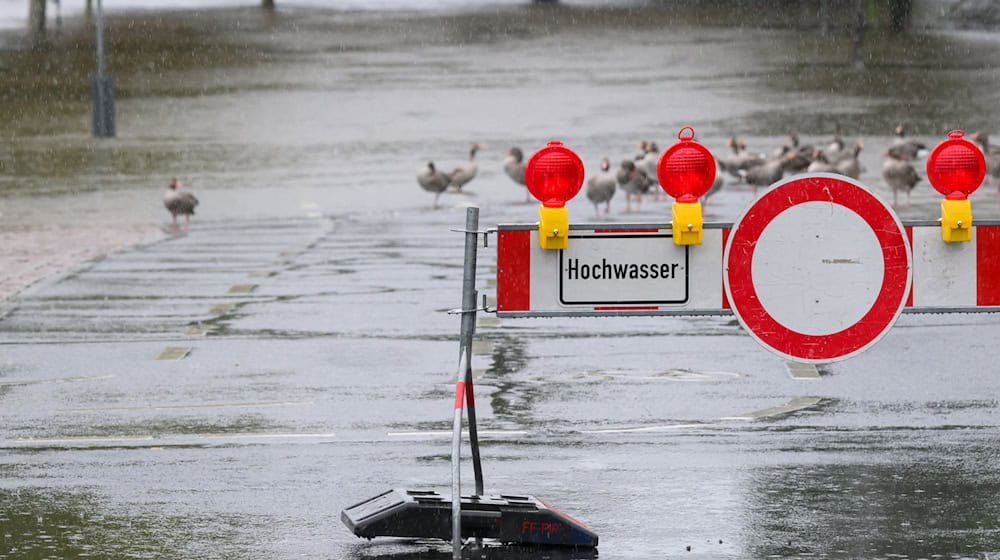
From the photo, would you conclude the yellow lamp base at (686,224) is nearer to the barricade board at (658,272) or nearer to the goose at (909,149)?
the barricade board at (658,272)

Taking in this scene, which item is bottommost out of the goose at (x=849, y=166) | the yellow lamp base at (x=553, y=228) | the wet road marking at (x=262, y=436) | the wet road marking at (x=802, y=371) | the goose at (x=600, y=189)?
the wet road marking at (x=262, y=436)

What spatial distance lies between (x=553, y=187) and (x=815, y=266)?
104cm

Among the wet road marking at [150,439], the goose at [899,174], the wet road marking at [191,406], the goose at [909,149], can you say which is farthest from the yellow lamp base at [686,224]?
the goose at [909,149]

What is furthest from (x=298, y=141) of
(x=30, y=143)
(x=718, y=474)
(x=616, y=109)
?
(x=718, y=474)

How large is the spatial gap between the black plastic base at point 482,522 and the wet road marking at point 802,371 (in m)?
4.58

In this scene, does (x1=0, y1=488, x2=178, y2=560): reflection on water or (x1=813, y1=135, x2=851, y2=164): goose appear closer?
(x1=0, y1=488, x2=178, y2=560): reflection on water

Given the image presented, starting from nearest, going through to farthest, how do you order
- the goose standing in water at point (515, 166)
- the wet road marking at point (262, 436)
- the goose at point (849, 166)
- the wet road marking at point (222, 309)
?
the wet road marking at point (262, 436), the wet road marking at point (222, 309), the goose at point (849, 166), the goose standing in water at point (515, 166)

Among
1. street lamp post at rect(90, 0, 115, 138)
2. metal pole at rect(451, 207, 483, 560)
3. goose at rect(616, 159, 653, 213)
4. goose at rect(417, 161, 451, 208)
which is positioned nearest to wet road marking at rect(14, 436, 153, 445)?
metal pole at rect(451, 207, 483, 560)

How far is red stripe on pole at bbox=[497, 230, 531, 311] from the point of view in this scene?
7.31 m

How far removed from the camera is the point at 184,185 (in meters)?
32.2

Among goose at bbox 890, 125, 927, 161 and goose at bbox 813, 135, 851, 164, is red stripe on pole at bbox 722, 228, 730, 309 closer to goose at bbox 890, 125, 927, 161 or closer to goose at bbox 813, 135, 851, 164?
goose at bbox 813, 135, 851, 164

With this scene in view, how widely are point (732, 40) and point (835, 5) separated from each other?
1083 cm

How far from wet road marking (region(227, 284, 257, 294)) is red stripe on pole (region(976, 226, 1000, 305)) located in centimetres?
1040

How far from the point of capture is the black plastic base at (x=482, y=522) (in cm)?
752
